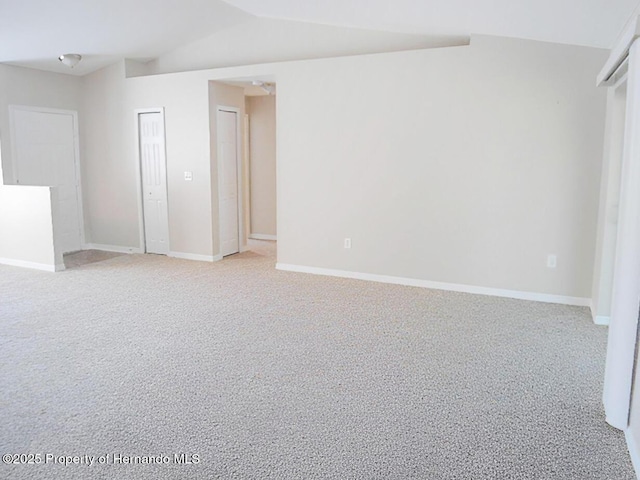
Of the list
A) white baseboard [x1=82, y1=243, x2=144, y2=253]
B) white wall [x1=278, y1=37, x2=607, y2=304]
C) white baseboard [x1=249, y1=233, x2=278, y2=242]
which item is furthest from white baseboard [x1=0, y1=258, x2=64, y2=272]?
white baseboard [x1=249, y1=233, x2=278, y2=242]

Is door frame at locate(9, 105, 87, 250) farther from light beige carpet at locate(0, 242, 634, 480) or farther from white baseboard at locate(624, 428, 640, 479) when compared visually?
white baseboard at locate(624, 428, 640, 479)

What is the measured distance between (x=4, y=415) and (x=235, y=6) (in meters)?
4.77

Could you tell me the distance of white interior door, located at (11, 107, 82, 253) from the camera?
261 inches

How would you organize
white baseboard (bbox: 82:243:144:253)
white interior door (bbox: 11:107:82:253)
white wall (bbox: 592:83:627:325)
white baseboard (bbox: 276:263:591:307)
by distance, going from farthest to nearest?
white baseboard (bbox: 82:243:144:253), white interior door (bbox: 11:107:82:253), white baseboard (bbox: 276:263:591:307), white wall (bbox: 592:83:627:325)

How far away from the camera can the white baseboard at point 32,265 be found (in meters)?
6.05

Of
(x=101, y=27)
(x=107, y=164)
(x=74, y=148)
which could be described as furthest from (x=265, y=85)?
(x=74, y=148)

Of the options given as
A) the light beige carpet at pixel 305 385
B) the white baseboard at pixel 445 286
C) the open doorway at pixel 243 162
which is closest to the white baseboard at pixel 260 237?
the open doorway at pixel 243 162

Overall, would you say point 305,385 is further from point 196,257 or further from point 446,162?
point 196,257

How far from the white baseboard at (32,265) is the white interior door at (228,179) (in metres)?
2.06

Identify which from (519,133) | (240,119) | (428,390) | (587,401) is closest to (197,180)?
(240,119)

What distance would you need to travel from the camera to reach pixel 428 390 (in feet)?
9.75

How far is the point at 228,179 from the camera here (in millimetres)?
6969

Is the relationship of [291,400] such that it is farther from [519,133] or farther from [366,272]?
[519,133]

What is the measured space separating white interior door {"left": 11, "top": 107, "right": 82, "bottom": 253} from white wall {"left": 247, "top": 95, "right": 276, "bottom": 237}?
9.12 feet
